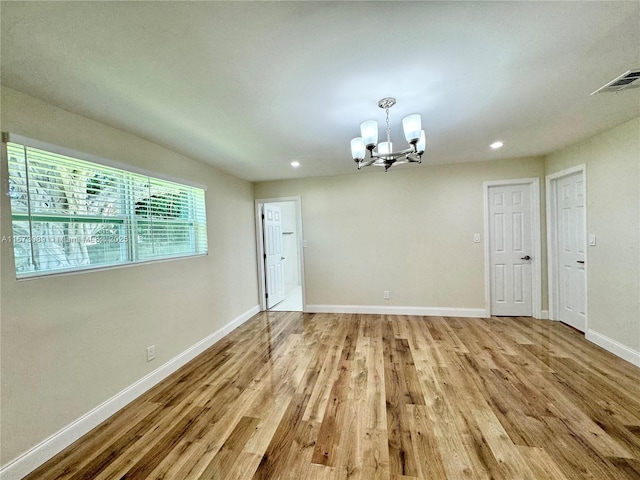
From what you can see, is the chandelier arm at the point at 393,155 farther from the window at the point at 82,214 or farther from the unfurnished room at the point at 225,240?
the window at the point at 82,214

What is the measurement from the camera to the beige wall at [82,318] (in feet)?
5.08

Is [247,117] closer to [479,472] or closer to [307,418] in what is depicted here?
[307,418]

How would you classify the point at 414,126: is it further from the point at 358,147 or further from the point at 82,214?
the point at 82,214

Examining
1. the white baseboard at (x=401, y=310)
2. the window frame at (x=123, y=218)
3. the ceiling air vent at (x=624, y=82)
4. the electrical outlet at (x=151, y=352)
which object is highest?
the ceiling air vent at (x=624, y=82)

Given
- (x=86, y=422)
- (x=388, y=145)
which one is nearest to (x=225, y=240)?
(x=86, y=422)

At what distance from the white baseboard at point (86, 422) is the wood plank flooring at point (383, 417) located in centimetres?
6

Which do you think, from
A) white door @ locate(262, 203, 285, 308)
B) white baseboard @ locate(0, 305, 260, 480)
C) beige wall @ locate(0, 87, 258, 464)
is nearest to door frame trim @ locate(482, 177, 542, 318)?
white door @ locate(262, 203, 285, 308)

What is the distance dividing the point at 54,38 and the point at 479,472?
10.3 ft

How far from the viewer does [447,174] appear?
4051 mm

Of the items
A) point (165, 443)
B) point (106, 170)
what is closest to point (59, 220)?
point (106, 170)

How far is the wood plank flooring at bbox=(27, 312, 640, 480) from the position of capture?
1507mm

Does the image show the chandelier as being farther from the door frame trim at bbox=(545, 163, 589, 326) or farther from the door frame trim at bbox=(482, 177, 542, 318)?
the door frame trim at bbox=(545, 163, 589, 326)

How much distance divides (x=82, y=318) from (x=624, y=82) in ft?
13.8

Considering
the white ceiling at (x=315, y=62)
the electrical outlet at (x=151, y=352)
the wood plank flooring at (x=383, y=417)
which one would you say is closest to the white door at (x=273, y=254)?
the wood plank flooring at (x=383, y=417)
